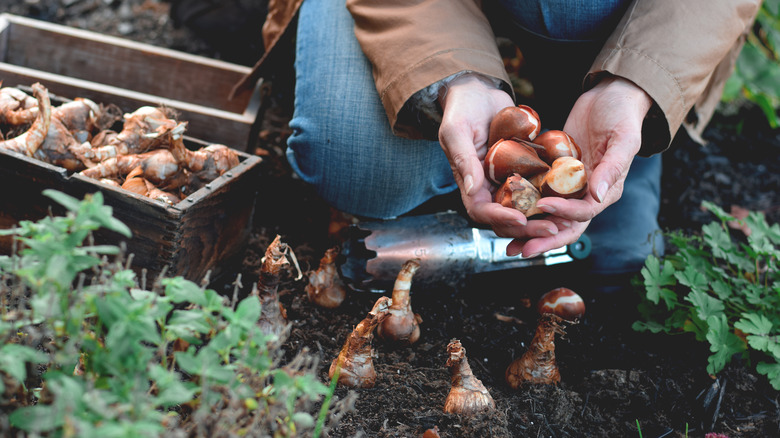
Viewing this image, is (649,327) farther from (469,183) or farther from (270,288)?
(270,288)

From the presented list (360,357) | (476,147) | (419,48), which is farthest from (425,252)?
(419,48)

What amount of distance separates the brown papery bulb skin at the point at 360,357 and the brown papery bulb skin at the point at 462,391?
7.6 inches

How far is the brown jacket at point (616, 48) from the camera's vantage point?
1.73 m

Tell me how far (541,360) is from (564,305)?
0.30 metres

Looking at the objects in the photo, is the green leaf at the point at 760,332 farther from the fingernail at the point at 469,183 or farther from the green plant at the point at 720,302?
the fingernail at the point at 469,183

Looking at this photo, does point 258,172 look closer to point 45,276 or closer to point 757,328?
point 45,276

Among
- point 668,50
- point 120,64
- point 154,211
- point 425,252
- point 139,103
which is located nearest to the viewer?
point 154,211

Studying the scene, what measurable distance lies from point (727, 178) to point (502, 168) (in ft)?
6.72

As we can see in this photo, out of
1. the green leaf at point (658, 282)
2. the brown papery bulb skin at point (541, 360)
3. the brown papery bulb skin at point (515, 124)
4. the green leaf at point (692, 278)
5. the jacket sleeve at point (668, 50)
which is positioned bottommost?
the brown papery bulb skin at point (541, 360)

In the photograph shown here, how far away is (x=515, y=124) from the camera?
5.11ft

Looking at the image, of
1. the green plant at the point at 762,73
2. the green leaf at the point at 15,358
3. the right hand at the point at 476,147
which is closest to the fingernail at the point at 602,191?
the right hand at the point at 476,147

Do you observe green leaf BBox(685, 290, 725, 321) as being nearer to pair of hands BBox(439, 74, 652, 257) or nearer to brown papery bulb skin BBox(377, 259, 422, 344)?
pair of hands BBox(439, 74, 652, 257)

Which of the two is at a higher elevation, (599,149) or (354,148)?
(599,149)

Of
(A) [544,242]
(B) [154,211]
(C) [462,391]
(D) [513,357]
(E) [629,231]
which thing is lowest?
(D) [513,357]
